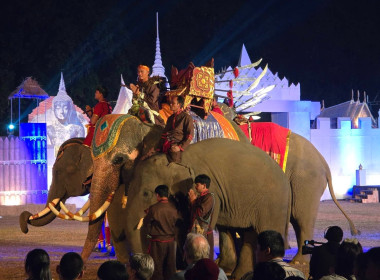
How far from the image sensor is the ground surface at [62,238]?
10.3 metres

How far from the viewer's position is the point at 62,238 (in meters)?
14.8

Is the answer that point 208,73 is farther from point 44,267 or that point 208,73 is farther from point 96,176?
point 44,267

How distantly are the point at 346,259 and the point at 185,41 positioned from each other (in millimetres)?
38887

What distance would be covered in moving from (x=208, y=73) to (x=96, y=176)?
93.2 inches

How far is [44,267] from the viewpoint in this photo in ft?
16.2

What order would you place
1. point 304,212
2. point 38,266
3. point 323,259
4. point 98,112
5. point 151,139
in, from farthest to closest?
point 304,212 → point 98,112 → point 151,139 → point 323,259 → point 38,266

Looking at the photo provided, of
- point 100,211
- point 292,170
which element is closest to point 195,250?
point 100,211

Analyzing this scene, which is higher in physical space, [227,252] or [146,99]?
[146,99]

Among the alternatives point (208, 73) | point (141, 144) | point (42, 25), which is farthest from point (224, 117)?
point (42, 25)

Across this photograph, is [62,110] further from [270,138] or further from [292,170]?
[292,170]

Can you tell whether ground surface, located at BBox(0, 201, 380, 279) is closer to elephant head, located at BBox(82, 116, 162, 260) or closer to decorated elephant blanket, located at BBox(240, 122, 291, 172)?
elephant head, located at BBox(82, 116, 162, 260)

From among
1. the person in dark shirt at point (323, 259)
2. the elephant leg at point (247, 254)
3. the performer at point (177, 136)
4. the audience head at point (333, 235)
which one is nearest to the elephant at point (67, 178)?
the performer at point (177, 136)

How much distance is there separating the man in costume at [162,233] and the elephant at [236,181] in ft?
1.86

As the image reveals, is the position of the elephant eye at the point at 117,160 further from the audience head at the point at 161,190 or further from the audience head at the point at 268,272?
the audience head at the point at 268,272
